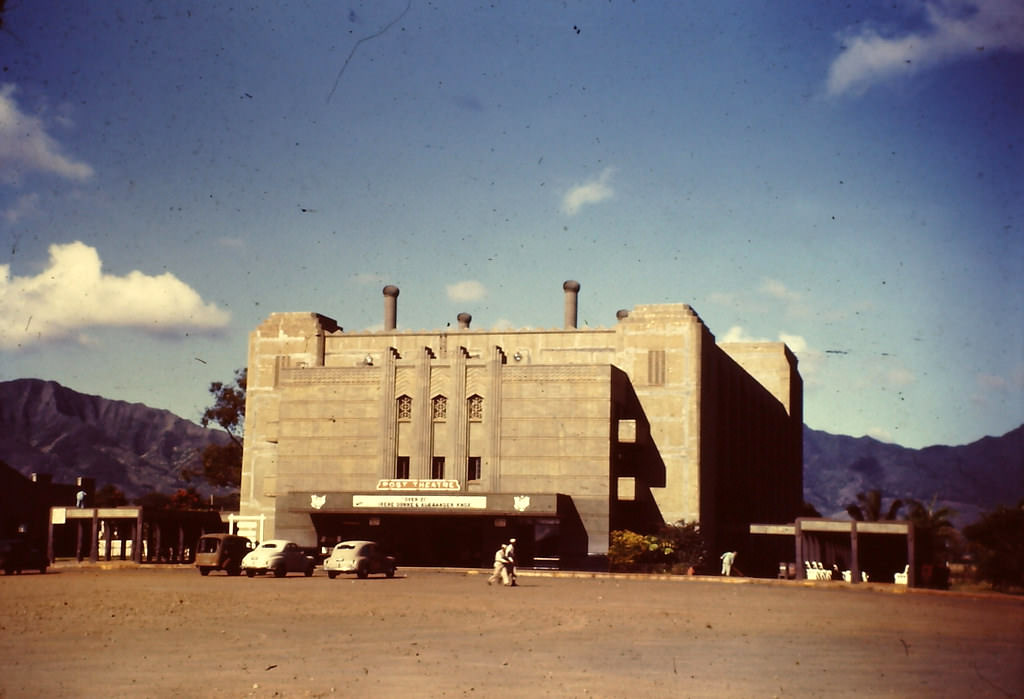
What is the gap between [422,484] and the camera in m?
71.3

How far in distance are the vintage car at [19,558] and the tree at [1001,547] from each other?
139ft

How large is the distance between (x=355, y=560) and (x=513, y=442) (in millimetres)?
24863

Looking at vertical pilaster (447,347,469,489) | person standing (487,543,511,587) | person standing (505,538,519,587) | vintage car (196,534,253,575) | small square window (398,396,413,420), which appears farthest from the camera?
small square window (398,396,413,420)

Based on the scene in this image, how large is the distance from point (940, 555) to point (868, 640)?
50.3 m

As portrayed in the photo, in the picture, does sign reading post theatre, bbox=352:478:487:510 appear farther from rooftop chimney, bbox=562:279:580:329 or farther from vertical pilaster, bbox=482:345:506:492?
rooftop chimney, bbox=562:279:580:329

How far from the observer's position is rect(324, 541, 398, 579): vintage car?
46.8m

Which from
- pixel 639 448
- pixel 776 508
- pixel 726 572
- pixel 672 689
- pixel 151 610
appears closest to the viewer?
pixel 672 689

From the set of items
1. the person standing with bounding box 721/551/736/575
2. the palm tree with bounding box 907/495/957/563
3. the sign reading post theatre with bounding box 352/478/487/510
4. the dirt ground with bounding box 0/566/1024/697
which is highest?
the sign reading post theatre with bounding box 352/478/487/510

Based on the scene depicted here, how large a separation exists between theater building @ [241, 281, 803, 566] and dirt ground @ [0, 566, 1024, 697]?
34.9 metres

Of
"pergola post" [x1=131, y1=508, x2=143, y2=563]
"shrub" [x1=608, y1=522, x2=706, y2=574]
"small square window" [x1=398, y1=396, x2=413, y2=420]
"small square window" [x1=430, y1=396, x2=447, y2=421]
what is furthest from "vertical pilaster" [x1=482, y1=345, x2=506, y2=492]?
"pergola post" [x1=131, y1=508, x2=143, y2=563]

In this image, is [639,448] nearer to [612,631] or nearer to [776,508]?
[776,508]

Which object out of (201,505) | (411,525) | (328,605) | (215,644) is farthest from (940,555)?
(201,505)

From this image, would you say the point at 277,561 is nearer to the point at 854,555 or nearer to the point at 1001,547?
the point at 854,555

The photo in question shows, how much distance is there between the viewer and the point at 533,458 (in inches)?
2773
